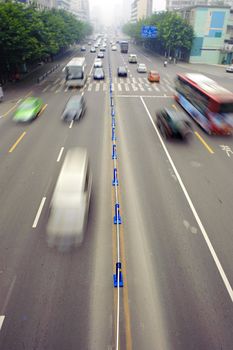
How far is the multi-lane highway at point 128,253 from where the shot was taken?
26.1 feet

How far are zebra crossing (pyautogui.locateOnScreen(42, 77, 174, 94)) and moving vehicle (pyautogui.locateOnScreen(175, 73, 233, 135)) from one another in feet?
40.7

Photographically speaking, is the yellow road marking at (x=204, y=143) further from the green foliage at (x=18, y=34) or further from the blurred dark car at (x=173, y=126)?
the green foliage at (x=18, y=34)

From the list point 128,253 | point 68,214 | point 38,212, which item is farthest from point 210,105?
point 38,212

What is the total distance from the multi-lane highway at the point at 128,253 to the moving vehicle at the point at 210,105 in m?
1.73

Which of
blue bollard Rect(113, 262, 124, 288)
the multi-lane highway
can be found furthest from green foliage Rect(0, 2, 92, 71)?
blue bollard Rect(113, 262, 124, 288)

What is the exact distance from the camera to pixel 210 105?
21562 mm

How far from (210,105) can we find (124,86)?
22661 mm

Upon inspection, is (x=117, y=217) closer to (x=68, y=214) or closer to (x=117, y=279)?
(x=68, y=214)

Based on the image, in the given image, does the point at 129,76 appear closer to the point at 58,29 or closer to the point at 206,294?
the point at 58,29

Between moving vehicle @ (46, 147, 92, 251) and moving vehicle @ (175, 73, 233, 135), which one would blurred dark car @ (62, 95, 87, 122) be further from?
moving vehicle @ (46, 147, 92, 251)

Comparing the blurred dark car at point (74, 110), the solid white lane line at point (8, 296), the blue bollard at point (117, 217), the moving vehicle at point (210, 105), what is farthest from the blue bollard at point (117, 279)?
the blurred dark car at point (74, 110)

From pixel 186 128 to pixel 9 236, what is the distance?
16.5 m

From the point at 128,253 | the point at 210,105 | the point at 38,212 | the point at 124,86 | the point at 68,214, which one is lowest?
the point at 128,253

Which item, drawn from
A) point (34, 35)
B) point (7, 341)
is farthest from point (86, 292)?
point (34, 35)
